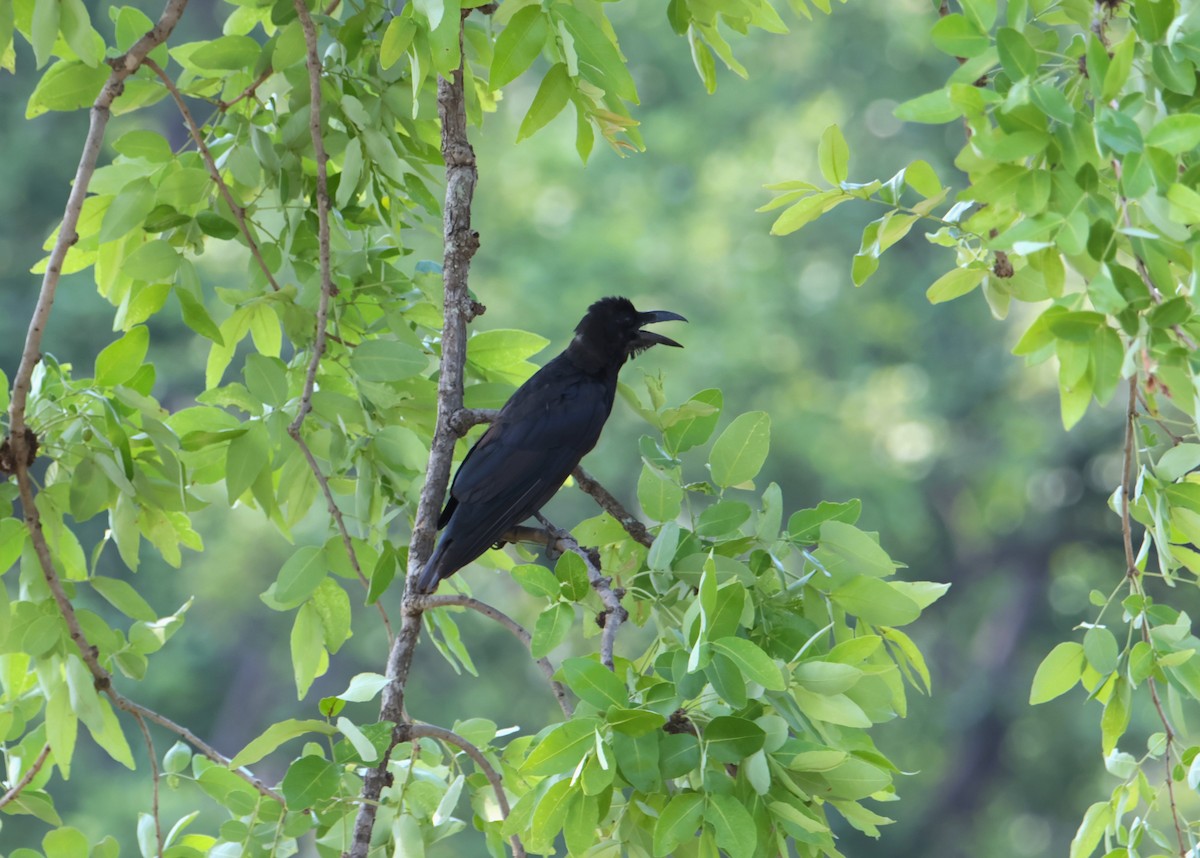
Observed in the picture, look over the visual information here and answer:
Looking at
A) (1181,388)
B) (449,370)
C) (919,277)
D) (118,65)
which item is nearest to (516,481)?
(449,370)

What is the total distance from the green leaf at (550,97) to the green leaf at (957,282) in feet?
1.88

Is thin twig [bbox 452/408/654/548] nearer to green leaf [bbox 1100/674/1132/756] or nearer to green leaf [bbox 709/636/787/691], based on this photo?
green leaf [bbox 709/636/787/691]

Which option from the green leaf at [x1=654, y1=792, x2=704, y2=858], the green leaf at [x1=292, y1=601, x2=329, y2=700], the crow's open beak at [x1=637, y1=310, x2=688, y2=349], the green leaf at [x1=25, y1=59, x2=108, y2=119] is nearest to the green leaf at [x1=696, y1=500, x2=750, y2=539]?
the green leaf at [x1=654, y1=792, x2=704, y2=858]

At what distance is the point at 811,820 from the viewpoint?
126 cm

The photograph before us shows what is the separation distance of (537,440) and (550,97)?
3.50 ft

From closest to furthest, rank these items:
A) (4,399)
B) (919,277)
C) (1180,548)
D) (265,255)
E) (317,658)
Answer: (1180,548), (4,399), (317,658), (265,255), (919,277)

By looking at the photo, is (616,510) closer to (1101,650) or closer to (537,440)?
(1101,650)

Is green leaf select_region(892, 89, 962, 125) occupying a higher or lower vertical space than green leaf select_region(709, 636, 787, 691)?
higher

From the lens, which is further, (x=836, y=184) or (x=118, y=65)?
(x=118, y=65)

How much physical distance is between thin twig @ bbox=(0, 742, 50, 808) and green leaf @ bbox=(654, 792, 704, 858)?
1.05 meters

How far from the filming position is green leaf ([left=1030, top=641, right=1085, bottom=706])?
5.36 ft

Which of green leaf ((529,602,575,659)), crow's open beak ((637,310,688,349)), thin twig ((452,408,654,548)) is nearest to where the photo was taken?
green leaf ((529,602,575,659))

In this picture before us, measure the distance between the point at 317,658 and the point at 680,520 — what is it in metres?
0.68

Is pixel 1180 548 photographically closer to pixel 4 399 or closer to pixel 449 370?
pixel 449 370
